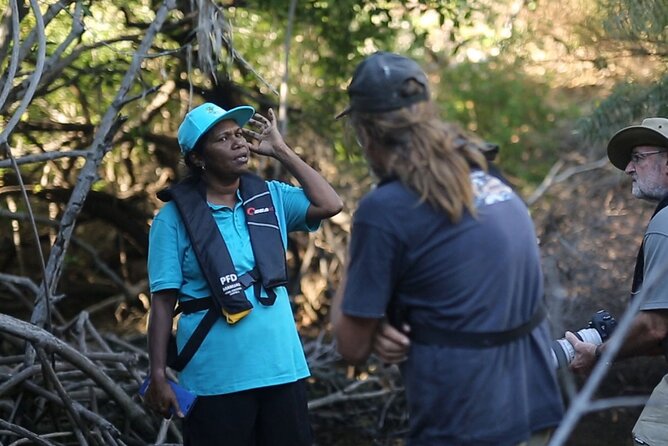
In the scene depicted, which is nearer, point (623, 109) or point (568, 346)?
point (568, 346)

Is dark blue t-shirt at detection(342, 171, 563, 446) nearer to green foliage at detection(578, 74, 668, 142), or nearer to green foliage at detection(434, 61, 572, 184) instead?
green foliage at detection(578, 74, 668, 142)

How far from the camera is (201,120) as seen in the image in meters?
4.27

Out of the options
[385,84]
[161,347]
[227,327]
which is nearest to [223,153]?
[227,327]

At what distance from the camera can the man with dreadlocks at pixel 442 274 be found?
112 inches

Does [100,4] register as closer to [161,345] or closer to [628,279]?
[161,345]

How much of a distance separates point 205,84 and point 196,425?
171 inches

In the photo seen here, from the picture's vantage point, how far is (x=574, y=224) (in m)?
8.65

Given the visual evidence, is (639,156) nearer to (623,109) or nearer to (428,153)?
(428,153)

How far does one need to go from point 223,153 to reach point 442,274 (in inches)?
63.8

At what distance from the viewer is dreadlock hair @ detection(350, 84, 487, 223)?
9.34 ft

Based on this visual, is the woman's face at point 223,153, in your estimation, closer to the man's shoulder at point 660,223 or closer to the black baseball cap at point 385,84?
the black baseball cap at point 385,84

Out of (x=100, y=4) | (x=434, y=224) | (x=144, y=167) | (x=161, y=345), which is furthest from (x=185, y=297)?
(x=144, y=167)

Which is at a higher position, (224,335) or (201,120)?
(201,120)

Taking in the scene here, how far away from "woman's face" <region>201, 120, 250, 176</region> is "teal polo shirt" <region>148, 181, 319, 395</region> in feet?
0.50
